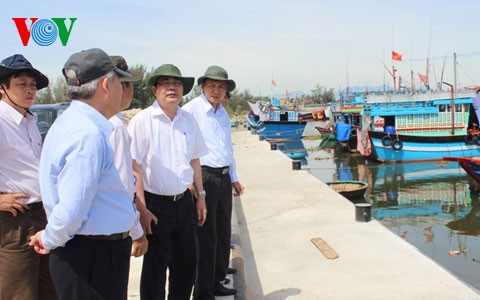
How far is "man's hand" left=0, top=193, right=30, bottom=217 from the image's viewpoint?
2441 mm

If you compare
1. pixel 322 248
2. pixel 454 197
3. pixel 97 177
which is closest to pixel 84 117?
pixel 97 177

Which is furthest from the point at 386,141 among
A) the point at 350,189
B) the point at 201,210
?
the point at 201,210

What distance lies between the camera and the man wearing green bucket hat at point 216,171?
324 cm

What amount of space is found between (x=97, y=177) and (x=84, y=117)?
0.83ft

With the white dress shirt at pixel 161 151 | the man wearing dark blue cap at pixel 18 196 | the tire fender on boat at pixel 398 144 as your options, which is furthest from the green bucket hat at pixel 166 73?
the tire fender on boat at pixel 398 144

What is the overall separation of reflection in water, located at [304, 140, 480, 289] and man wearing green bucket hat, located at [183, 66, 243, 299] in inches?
170

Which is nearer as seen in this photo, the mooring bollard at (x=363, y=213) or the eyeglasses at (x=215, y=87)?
the eyeglasses at (x=215, y=87)

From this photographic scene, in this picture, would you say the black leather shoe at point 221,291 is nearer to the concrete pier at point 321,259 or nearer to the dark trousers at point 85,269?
the concrete pier at point 321,259

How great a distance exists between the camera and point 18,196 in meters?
2.47

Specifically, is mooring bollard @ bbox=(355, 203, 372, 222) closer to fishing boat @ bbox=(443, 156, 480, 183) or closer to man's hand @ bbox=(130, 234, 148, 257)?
man's hand @ bbox=(130, 234, 148, 257)

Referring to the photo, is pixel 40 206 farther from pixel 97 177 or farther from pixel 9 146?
pixel 97 177

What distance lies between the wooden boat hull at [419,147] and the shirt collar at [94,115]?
19.8 meters

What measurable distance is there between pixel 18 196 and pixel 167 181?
2.72ft

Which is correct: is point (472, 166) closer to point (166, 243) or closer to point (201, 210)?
point (201, 210)
